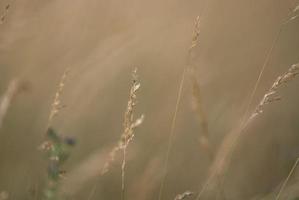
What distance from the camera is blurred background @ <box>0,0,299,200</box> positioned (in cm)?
239

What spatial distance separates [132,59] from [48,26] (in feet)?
2.27

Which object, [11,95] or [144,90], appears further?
[144,90]

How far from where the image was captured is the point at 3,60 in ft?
11.4

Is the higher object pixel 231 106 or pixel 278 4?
pixel 278 4

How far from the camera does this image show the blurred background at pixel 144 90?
7.83ft

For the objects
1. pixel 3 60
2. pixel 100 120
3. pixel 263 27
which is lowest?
pixel 100 120

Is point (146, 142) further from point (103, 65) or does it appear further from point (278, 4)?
point (278, 4)

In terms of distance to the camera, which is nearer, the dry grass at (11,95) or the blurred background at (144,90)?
the dry grass at (11,95)

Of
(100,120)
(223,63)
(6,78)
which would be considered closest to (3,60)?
(6,78)

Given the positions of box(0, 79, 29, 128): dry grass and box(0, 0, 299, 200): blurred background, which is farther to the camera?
box(0, 0, 299, 200): blurred background

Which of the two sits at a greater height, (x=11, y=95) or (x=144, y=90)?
(x=144, y=90)

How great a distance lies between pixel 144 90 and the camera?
12.3 ft

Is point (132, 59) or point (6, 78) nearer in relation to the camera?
point (6, 78)

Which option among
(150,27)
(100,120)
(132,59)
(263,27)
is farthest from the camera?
(263,27)
